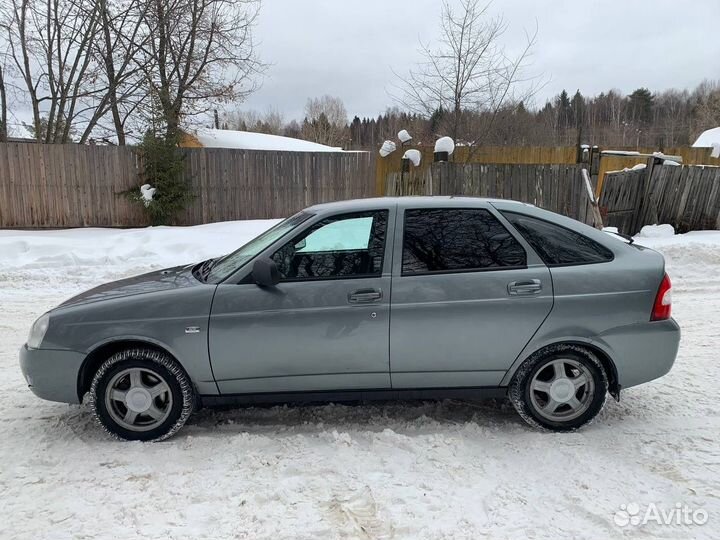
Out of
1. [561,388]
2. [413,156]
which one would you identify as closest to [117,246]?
[413,156]

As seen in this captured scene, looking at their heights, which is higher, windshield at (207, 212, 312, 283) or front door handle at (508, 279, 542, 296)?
windshield at (207, 212, 312, 283)

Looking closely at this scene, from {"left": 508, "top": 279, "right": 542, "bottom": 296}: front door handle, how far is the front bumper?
114 inches

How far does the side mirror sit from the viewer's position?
3.43 metres

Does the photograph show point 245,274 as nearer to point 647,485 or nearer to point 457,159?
point 647,485

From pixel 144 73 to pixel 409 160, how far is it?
8102 millimetres

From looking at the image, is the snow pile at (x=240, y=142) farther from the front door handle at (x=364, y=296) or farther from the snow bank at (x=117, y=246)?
the front door handle at (x=364, y=296)

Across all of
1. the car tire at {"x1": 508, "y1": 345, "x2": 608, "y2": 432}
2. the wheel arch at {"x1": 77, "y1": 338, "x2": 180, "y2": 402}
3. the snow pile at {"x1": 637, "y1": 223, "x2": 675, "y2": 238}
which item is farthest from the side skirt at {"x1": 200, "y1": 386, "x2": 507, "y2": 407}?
the snow pile at {"x1": 637, "y1": 223, "x2": 675, "y2": 238}

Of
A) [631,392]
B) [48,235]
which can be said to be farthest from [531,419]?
[48,235]

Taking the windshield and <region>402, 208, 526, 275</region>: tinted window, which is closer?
<region>402, 208, 526, 275</region>: tinted window

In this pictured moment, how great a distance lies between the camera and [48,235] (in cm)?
1147

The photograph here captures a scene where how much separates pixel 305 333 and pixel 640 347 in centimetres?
227

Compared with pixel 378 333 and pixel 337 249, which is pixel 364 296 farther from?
pixel 337 249

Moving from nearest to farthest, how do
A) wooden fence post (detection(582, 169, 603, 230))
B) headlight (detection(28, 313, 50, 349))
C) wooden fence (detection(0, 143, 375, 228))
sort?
headlight (detection(28, 313, 50, 349)) → wooden fence post (detection(582, 169, 603, 230)) → wooden fence (detection(0, 143, 375, 228))
